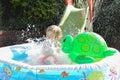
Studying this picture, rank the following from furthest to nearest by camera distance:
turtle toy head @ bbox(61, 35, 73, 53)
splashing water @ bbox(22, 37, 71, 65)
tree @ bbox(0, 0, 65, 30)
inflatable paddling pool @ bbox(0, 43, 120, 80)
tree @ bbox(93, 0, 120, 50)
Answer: tree @ bbox(0, 0, 65, 30) → tree @ bbox(93, 0, 120, 50) → turtle toy head @ bbox(61, 35, 73, 53) → splashing water @ bbox(22, 37, 71, 65) → inflatable paddling pool @ bbox(0, 43, 120, 80)

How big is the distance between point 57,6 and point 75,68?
4825 millimetres

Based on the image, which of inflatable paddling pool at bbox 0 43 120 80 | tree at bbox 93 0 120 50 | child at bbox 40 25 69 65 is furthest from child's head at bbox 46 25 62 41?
tree at bbox 93 0 120 50

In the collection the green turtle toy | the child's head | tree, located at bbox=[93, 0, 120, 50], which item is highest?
the child's head

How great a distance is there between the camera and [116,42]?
8445 millimetres

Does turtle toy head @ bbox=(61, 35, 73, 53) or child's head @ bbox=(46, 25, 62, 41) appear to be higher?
child's head @ bbox=(46, 25, 62, 41)

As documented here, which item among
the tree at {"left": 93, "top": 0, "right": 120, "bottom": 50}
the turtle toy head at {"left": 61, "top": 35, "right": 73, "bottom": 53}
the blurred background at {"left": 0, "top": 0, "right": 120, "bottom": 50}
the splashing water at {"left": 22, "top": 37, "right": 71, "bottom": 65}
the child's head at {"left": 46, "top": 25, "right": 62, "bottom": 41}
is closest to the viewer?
the splashing water at {"left": 22, "top": 37, "right": 71, "bottom": 65}

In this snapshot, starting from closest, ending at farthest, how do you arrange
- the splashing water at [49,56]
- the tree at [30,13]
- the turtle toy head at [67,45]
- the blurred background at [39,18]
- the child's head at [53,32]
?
1. the splashing water at [49,56]
2. the child's head at [53,32]
3. the turtle toy head at [67,45]
4. the blurred background at [39,18]
5. the tree at [30,13]

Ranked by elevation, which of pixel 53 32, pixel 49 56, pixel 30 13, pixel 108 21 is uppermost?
pixel 53 32

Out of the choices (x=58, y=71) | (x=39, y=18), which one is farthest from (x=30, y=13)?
(x=58, y=71)

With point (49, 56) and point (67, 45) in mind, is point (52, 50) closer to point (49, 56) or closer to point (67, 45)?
point (49, 56)

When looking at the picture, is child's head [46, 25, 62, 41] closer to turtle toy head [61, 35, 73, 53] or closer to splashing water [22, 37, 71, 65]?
splashing water [22, 37, 71, 65]

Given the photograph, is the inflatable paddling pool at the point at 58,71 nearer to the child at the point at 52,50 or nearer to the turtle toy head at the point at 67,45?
the child at the point at 52,50

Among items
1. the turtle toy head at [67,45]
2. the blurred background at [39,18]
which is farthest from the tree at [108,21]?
the turtle toy head at [67,45]

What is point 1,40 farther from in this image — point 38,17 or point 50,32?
point 50,32
